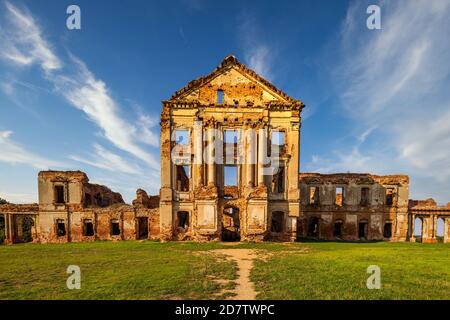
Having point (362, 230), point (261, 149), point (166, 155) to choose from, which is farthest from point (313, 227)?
point (166, 155)

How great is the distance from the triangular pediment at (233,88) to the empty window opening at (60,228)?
55.3 feet

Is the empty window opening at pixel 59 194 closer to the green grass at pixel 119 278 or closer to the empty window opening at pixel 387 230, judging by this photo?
the green grass at pixel 119 278

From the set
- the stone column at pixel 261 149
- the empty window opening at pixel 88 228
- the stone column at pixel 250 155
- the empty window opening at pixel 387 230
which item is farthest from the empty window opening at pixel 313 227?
the empty window opening at pixel 88 228

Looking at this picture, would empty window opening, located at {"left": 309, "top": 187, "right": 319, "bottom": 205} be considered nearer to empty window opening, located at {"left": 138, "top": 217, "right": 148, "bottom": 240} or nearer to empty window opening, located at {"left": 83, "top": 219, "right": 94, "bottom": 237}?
empty window opening, located at {"left": 138, "top": 217, "right": 148, "bottom": 240}

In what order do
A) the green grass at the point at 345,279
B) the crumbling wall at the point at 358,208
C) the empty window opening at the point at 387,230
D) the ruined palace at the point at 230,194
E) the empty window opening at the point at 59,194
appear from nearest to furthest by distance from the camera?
the green grass at the point at 345,279, the ruined palace at the point at 230,194, the empty window opening at the point at 59,194, the crumbling wall at the point at 358,208, the empty window opening at the point at 387,230

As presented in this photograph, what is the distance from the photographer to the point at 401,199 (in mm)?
24484

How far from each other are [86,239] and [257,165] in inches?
696

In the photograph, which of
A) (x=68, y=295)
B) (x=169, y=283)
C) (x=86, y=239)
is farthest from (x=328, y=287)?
(x=86, y=239)

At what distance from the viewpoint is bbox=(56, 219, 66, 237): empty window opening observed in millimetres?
22731

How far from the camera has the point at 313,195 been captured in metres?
26.4

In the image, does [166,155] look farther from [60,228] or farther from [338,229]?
[338,229]

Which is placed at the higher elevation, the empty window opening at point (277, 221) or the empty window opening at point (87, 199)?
the empty window opening at point (87, 199)

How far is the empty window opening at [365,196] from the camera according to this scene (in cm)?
2469
